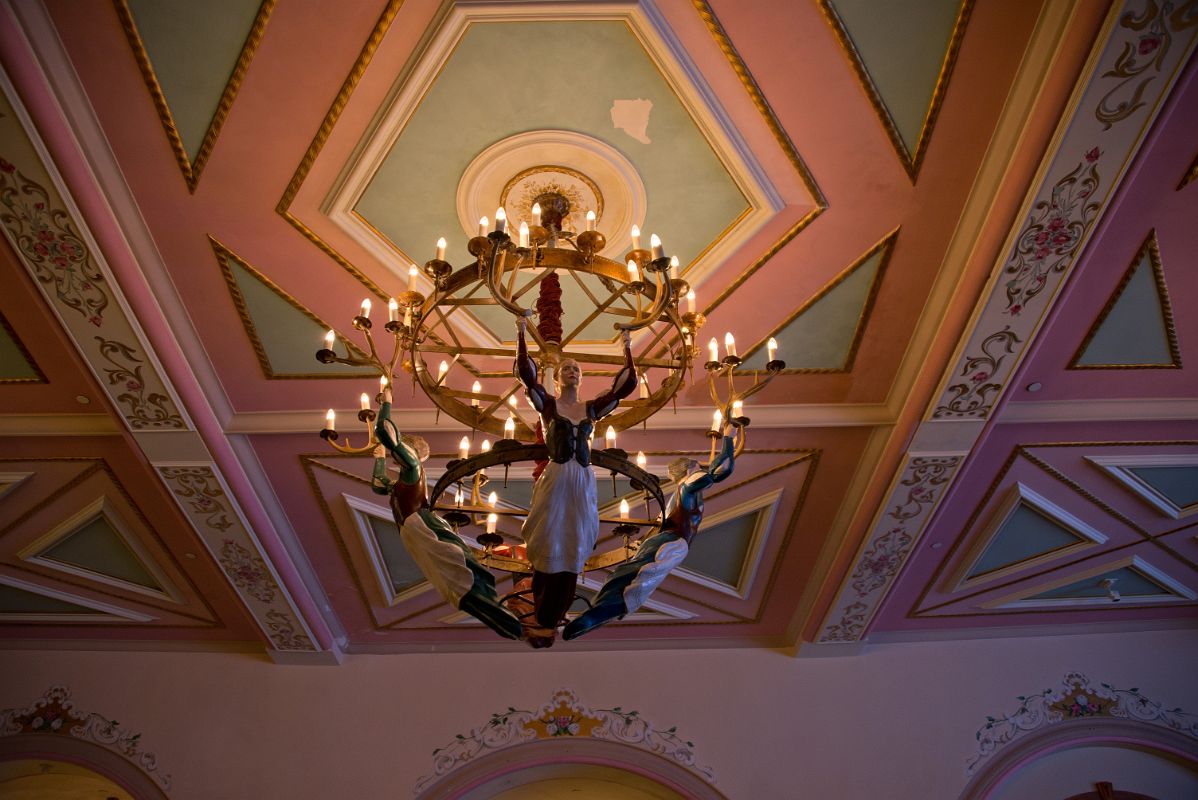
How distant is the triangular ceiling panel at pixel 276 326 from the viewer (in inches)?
139

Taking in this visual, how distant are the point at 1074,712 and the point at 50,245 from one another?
23.0 ft

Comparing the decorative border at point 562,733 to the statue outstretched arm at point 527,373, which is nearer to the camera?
the statue outstretched arm at point 527,373

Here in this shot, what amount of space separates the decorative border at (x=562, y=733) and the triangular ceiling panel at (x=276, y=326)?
3.10m

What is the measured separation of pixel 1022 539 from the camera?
5148 mm

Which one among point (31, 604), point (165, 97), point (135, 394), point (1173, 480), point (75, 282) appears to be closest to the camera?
point (165, 97)

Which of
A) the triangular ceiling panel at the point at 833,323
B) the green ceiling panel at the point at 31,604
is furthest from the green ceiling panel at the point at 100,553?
the triangular ceiling panel at the point at 833,323

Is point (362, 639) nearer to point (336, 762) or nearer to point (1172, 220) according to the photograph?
point (336, 762)

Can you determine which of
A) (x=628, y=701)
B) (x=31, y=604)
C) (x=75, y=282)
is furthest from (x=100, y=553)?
(x=628, y=701)

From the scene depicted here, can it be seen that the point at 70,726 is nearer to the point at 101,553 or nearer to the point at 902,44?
the point at 101,553

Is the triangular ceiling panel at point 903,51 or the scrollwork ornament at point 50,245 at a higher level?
the triangular ceiling panel at point 903,51

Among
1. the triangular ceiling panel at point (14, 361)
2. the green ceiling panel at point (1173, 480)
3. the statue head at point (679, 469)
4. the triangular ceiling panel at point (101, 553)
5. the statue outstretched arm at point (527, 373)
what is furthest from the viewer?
the triangular ceiling panel at point (101, 553)

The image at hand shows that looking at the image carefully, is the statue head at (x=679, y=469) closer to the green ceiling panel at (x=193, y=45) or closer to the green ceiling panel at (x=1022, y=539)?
the green ceiling panel at (x=193, y=45)

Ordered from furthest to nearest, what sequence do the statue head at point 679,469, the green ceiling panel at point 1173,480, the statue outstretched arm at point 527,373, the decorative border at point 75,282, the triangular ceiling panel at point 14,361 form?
the green ceiling panel at point 1173,480 < the triangular ceiling panel at point 14,361 < the decorative border at point 75,282 < the statue head at point 679,469 < the statue outstretched arm at point 527,373

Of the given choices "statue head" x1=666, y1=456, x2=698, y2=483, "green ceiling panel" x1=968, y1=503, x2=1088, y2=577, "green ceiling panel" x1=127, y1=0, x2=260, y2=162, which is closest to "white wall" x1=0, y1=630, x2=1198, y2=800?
"green ceiling panel" x1=968, y1=503, x2=1088, y2=577
